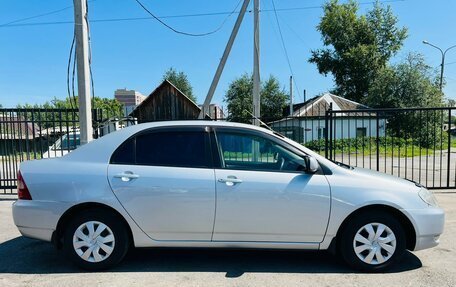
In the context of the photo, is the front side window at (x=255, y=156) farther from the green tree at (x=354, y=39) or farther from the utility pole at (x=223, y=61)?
the green tree at (x=354, y=39)

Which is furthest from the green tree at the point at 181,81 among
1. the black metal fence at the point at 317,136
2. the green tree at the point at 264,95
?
the black metal fence at the point at 317,136

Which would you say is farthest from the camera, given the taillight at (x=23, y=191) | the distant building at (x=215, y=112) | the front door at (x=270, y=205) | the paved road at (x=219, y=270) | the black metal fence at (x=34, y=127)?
the distant building at (x=215, y=112)

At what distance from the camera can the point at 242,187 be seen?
13.1ft

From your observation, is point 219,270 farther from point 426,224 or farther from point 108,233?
point 426,224

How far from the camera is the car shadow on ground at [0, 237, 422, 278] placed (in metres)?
4.18

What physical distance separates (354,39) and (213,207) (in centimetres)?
4790

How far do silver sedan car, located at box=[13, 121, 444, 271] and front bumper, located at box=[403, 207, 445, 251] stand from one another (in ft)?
0.04

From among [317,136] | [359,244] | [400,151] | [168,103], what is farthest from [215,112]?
[168,103]

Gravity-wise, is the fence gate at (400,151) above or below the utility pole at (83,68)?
below

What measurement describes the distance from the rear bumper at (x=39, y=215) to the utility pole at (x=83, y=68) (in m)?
3.45

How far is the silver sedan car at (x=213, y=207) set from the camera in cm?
399

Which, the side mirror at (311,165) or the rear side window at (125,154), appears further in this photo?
the rear side window at (125,154)

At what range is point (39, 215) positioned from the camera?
4.06 meters

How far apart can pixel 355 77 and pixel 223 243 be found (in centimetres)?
4646
